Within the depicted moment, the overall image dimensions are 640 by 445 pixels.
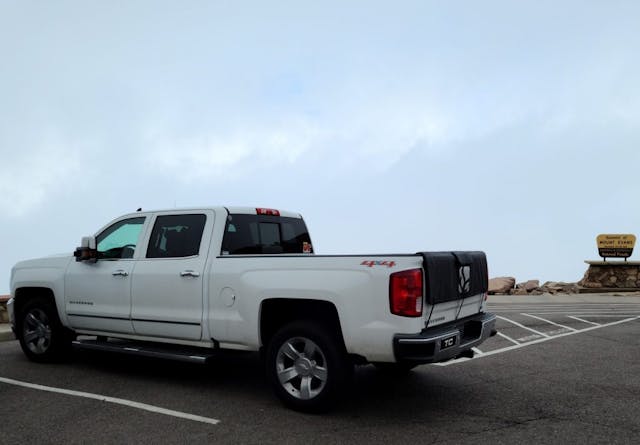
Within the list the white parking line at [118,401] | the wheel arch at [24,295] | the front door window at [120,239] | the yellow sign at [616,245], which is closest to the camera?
the white parking line at [118,401]

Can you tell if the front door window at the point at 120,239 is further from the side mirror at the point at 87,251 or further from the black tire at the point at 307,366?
the black tire at the point at 307,366

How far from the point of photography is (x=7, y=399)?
21.1 feet

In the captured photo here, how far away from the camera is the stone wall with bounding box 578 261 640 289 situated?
2406cm

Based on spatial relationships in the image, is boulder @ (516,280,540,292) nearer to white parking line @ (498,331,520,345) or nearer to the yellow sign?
the yellow sign

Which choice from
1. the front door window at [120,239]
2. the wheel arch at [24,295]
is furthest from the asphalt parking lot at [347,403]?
the front door window at [120,239]

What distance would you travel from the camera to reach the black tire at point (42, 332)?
26.6ft

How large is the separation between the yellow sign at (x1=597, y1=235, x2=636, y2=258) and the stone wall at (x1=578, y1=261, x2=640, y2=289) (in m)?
0.37

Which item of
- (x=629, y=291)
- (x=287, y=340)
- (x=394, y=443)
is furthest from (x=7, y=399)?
(x=629, y=291)

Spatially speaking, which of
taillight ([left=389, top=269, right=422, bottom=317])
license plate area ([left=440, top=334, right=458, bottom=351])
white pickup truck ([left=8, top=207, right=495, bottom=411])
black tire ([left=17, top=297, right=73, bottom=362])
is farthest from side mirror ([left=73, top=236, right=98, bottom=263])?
license plate area ([left=440, top=334, right=458, bottom=351])

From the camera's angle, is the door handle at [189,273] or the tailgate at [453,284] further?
the door handle at [189,273]

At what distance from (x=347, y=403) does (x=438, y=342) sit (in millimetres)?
1422

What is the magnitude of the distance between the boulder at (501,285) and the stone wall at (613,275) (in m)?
3.18

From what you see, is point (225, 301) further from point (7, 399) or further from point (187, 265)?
point (7, 399)

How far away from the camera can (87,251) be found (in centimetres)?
753
